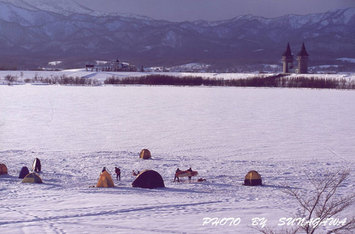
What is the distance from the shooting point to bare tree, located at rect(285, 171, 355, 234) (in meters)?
7.03

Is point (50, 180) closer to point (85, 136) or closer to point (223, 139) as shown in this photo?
point (85, 136)

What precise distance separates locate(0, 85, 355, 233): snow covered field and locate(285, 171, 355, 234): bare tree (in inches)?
14.5

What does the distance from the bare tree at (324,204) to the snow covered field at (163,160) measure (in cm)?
37

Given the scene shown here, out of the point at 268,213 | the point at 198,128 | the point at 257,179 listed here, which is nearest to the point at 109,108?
the point at 198,128

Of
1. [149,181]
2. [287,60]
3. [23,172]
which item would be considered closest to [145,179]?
[149,181]

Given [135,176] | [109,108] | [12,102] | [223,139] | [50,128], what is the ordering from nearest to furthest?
[135,176]
[223,139]
[50,128]
[109,108]
[12,102]

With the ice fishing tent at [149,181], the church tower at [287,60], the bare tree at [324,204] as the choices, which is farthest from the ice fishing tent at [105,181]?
the church tower at [287,60]

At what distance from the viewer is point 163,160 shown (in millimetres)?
15516

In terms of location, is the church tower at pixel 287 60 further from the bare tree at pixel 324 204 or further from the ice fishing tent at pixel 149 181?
the ice fishing tent at pixel 149 181

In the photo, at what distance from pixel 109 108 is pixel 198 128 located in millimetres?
10364

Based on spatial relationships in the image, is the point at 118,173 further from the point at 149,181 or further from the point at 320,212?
the point at 320,212

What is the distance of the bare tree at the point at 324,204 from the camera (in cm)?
703

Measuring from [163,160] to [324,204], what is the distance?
9140 mm

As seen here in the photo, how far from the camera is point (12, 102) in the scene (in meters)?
34.4
